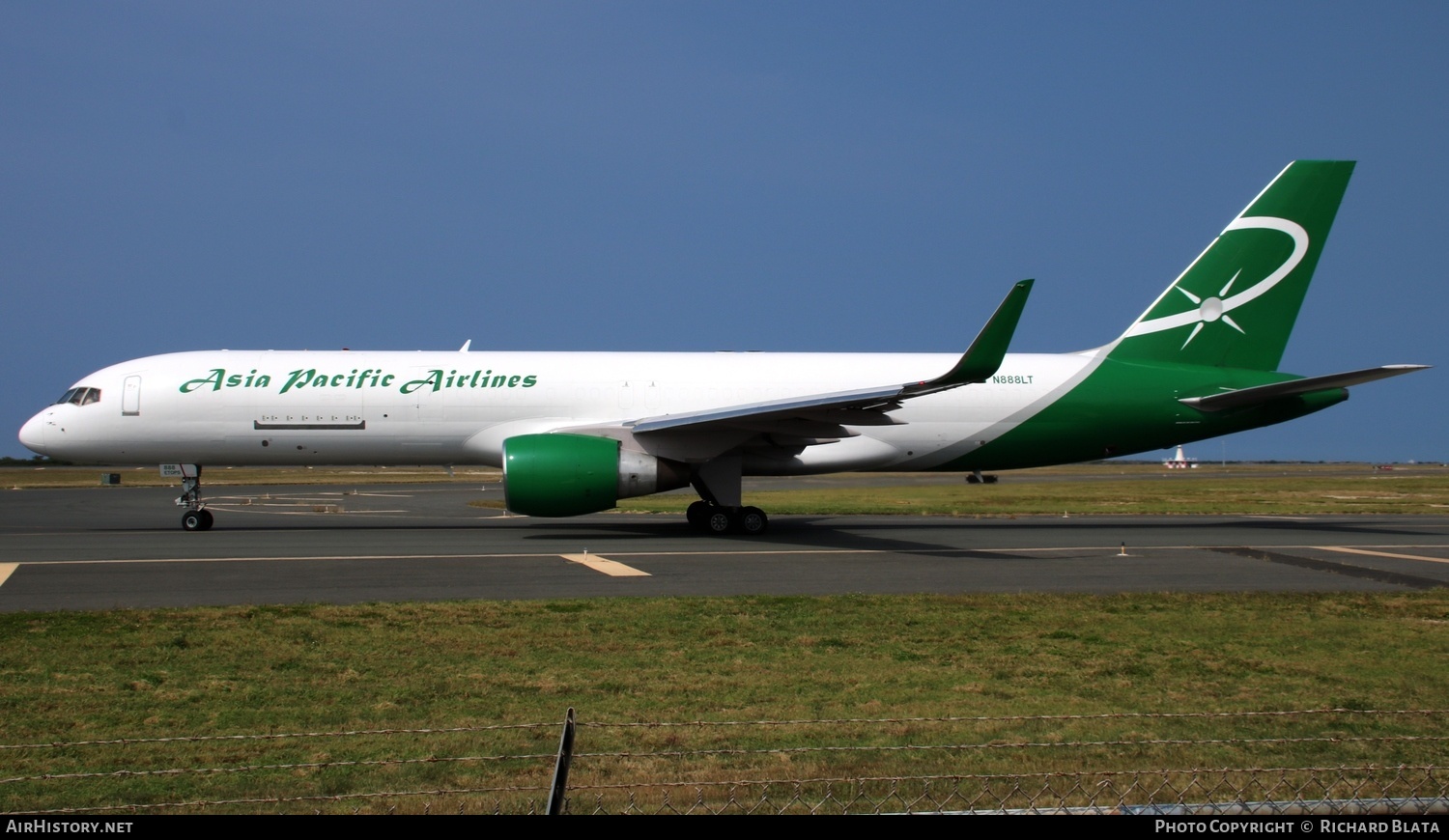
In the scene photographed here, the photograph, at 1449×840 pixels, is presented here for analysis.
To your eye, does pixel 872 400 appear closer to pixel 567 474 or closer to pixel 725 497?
pixel 725 497

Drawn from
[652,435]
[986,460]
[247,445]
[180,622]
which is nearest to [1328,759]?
[180,622]

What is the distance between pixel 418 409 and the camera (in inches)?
816

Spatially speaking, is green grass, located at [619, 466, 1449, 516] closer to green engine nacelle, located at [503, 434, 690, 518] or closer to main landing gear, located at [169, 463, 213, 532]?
green engine nacelle, located at [503, 434, 690, 518]

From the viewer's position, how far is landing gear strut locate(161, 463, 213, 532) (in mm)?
20656

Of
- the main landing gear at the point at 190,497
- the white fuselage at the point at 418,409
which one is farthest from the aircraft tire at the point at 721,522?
the main landing gear at the point at 190,497

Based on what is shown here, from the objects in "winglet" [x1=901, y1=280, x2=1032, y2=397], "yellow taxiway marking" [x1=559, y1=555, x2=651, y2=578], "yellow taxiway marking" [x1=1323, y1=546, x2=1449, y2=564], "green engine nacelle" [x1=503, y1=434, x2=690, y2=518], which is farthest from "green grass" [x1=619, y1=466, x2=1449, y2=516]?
"yellow taxiway marking" [x1=559, y1=555, x2=651, y2=578]

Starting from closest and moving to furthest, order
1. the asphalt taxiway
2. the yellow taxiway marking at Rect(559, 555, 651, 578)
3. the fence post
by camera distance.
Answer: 1. the fence post
2. the asphalt taxiway
3. the yellow taxiway marking at Rect(559, 555, 651, 578)

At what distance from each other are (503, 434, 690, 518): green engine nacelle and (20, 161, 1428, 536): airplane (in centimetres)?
3

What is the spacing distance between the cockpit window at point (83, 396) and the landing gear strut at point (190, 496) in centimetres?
179

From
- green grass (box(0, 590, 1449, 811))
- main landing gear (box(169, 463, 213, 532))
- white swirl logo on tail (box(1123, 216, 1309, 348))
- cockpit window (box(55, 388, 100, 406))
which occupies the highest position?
white swirl logo on tail (box(1123, 216, 1309, 348))

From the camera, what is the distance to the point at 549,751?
19.1 ft

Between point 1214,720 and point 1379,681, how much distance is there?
6.72 feet

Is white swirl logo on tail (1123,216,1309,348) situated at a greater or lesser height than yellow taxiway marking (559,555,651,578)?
greater

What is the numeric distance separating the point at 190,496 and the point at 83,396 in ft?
9.37
